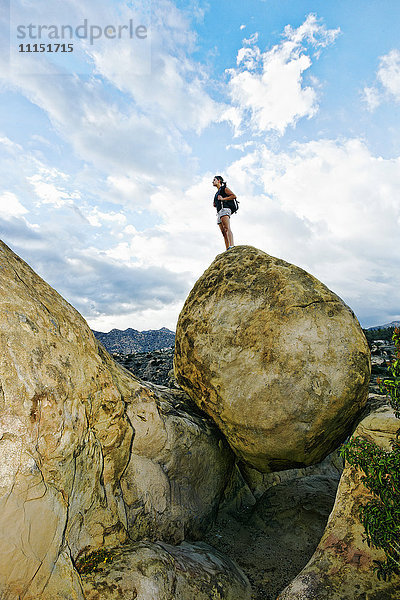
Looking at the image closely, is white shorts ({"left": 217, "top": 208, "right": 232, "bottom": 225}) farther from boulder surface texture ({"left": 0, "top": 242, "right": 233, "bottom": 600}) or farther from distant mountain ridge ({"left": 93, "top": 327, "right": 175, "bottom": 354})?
distant mountain ridge ({"left": 93, "top": 327, "right": 175, "bottom": 354})

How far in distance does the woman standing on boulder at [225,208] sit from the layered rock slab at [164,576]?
9.25m

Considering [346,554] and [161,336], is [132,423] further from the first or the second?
[161,336]

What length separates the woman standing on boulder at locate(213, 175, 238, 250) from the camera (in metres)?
12.9

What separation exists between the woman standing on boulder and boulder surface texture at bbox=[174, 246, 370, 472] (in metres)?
4.60

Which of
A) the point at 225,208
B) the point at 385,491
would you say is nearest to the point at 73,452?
the point at 385,491

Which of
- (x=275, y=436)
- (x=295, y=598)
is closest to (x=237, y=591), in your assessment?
(x=295, y=598)

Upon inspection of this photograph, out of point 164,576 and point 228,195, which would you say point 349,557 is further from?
point 228,195

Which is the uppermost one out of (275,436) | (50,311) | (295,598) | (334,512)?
(50,311)

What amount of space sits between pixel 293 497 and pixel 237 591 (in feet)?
11.0

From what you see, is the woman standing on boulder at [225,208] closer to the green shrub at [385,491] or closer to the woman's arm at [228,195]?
the woman's arm at [228,195]

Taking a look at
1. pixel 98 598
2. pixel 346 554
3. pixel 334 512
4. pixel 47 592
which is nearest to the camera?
Result: pixel 47 592

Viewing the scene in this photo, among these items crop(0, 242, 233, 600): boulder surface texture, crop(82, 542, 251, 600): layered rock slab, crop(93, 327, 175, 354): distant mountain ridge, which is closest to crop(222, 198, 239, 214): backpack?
crop(0, 242, 233, 600): boulder surface texture

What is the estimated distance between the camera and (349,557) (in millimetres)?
5801

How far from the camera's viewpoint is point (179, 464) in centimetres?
762
